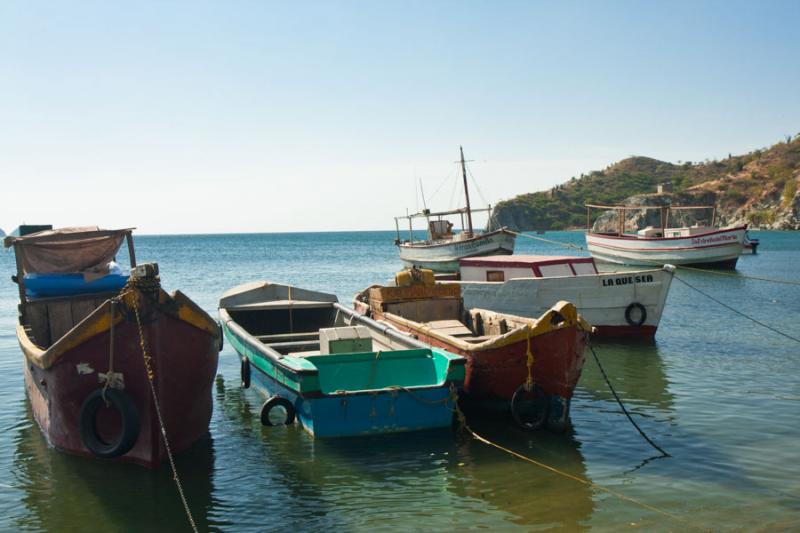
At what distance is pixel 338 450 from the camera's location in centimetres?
1077

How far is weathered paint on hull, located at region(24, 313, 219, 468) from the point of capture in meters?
9.35

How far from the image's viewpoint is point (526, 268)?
67.7 ft

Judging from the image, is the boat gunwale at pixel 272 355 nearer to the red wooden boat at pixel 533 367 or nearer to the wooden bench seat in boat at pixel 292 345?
the wooden bench seat in boat at pixel 292 345

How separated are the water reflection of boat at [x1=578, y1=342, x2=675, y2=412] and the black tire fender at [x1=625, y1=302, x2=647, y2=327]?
0.63 meters

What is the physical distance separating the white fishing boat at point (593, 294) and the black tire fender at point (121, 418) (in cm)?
1286

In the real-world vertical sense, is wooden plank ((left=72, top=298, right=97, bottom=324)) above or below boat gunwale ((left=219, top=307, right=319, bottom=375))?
above

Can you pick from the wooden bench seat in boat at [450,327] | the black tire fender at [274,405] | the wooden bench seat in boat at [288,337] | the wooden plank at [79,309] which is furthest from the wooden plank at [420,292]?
the wooden plank at [79,309]

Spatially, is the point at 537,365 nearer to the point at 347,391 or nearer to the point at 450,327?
the point at 347,391

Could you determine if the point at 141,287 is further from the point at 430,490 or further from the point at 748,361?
the point at 748,361

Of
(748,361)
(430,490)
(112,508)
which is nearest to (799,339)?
(748,361)

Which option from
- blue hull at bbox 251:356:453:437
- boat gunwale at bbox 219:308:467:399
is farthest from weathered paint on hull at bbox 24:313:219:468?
blue hull at bbox 251:356:453:437

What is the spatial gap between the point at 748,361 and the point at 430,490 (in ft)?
38.2

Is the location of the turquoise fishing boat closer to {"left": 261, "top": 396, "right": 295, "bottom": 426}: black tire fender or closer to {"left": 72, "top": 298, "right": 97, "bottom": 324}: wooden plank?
Result: {"left": 261, "top": 396, "right": 295, "bottom": 426}: black tire fender

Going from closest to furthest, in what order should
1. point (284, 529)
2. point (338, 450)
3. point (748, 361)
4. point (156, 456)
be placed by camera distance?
point (284, 529) < point (156, 456) < point (338, 450) < point (748, 361)
